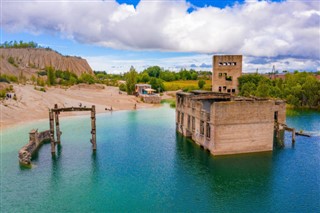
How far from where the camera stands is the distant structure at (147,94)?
115688 millimetres

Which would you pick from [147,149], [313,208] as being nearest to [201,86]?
[147,149]

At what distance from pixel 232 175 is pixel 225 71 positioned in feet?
163

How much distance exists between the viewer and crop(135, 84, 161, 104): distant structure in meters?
116

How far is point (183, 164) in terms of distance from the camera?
41.0 m

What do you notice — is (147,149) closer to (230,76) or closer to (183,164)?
(183,164)

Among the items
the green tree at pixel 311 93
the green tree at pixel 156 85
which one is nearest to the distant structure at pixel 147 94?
the green tree at pixel 156 85

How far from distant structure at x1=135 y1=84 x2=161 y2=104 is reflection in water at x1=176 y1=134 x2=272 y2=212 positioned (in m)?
67.3

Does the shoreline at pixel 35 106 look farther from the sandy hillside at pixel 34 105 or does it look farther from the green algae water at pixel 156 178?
the green algae water at pixel 156 178

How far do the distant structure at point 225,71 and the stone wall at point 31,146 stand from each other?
4655 cm

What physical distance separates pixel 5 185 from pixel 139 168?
15.5m

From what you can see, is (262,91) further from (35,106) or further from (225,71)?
(35,106)

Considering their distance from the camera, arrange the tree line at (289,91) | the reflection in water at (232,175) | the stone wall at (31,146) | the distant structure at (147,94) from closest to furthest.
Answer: the reflection in water at (232,175) → the stone wall at (31,146) → the tree line at (289,91) → the distant structure at (147,94)

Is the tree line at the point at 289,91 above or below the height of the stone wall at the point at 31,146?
above

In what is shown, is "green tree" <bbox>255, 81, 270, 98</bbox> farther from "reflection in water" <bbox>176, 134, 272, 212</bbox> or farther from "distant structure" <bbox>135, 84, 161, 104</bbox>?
"reflection in water" <bbox>176, 134, 272, 212</bbox>
